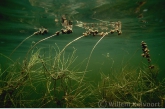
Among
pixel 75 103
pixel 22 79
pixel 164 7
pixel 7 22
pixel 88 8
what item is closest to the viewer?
pixel 22 79

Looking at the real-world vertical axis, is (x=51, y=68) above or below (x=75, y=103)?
above

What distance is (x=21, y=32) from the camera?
18141mm

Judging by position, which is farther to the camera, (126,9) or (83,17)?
(83,17)

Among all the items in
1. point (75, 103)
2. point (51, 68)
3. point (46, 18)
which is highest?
point (46, 18)

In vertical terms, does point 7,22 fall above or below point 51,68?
above

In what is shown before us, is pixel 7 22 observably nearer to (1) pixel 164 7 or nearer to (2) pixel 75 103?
(2) pixel 75 103

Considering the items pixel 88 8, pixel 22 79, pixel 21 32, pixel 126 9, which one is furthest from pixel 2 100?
pixel 21 32

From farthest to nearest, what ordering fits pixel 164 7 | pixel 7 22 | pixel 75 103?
pixel 7 22 → pixel 164 7 → pixel 75 103

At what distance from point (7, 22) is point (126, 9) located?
450 inches

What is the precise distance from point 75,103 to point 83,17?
9.71 meters

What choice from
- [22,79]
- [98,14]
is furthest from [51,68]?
[98,14]

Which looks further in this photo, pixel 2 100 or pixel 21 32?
pixel 21 32

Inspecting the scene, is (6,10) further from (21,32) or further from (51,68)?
(51,68)

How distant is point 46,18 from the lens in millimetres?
13391
